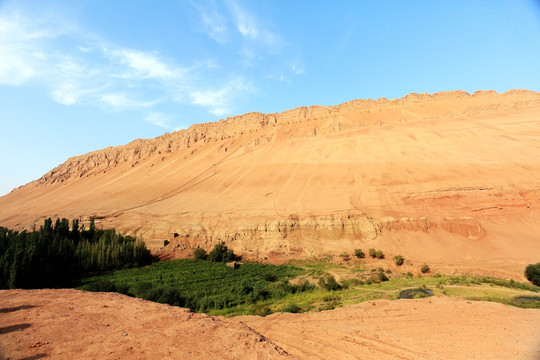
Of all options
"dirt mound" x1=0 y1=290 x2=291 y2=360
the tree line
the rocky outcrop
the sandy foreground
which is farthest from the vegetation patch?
the rocky outcrop

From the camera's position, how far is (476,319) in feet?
28.8

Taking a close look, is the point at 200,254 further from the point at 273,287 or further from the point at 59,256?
the point at 273,287

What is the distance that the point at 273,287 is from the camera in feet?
52.9

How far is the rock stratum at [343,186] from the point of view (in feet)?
79.3

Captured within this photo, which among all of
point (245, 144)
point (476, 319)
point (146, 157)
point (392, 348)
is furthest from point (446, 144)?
point (146, 157)

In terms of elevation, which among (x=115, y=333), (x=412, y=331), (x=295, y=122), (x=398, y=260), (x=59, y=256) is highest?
(x=295, y=122)

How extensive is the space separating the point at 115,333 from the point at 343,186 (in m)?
28.9

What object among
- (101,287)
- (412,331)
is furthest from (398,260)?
(101,287)

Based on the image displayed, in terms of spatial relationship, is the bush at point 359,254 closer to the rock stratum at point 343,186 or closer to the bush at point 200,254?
the rock stratum at point 343,186

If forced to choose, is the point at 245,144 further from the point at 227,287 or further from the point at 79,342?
the point at 79,342

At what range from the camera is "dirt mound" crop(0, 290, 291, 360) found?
5.07 m

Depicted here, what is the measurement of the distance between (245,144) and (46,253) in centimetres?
3522

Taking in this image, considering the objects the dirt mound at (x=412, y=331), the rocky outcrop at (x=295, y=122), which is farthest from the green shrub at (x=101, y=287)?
the rocky outcrop at (x=295, y=122)

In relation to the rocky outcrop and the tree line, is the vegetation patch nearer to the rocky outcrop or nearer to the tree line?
the tree line
